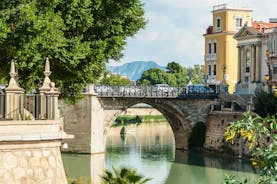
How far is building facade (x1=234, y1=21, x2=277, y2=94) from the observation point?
6119 cm

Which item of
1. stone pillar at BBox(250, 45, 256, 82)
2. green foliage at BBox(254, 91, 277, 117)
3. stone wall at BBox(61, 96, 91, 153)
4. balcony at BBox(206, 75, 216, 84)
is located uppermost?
stone pillar at BBox(250, 45, 256, 82)

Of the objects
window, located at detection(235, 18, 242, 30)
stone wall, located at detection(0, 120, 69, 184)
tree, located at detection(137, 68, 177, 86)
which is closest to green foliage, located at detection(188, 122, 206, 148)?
window, located at detection(235, 18, 242, 30)

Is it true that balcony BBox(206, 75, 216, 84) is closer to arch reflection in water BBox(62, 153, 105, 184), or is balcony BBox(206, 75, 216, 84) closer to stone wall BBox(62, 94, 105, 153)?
stone wall BBox(62, 94, 105, 153)

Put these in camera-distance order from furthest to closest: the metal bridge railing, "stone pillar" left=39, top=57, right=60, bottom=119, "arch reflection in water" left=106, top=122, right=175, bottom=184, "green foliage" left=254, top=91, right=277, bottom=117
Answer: the metal bridge railing → "green foliage" left=254, top=91, right=277, bottom=117 → "arch reflection in water" left=106, top=122, right=175, bottom=184 → "stone pillar" left=39, top=57, right=60, bottom=119

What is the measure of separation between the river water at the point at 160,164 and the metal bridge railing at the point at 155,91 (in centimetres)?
466

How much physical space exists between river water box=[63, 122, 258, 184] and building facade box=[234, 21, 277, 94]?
29.4ft

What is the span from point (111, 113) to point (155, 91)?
436 centimetres

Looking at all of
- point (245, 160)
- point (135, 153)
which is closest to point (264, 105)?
point (245, 160)

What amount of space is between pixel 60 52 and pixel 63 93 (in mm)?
5501

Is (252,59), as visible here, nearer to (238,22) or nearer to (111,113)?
(238,22)

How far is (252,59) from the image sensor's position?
6247 centimetres

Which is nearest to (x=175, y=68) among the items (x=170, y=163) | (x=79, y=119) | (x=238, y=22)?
(x=238, y=22)

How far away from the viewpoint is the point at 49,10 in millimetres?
22078

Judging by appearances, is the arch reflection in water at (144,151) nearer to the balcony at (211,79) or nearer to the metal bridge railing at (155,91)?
the metal bridge railing at (155,91)
